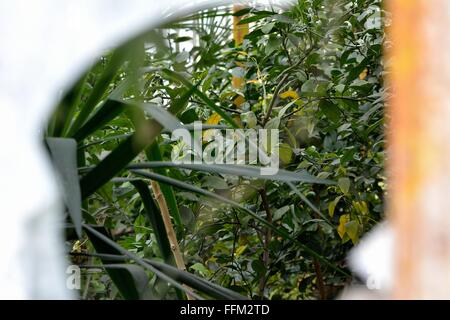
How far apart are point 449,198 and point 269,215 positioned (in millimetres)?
1254

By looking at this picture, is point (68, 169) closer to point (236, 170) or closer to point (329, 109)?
point (236, 170)

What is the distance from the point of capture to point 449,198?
2.41 ft

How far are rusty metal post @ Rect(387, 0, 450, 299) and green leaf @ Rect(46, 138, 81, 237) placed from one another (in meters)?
0.40

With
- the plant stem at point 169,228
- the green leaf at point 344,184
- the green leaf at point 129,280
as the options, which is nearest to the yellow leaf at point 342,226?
the green leaf at point 344,184

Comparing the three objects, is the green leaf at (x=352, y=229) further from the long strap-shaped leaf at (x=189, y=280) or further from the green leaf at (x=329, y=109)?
the long strap-shaped leaf at (x=189, y=280)

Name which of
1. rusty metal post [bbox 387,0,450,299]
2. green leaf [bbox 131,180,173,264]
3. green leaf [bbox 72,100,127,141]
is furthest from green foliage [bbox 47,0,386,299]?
rusty metal post [bbox 387,0,450,299]

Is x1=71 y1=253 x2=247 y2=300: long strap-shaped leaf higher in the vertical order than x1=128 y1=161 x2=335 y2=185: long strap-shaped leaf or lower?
lower

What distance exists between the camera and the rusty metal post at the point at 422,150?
725mm

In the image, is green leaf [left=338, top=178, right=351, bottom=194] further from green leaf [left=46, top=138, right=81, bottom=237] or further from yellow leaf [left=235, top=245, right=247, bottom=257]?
green leaf [left=46, top=138, right=81, bottom=237]

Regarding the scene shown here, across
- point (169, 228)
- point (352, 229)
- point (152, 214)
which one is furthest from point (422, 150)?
point (352, 229)

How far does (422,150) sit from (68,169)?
19.1 inches

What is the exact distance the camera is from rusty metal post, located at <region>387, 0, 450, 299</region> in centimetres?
73

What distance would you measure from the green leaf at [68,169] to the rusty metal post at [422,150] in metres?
0.40
